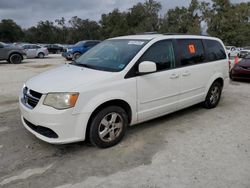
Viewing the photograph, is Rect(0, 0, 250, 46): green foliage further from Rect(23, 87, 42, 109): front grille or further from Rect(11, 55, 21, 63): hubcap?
Rect(23, 87, 42, 109): front grille

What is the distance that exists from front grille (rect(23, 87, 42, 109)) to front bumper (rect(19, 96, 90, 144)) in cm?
10

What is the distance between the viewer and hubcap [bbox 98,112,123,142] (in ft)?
12.3

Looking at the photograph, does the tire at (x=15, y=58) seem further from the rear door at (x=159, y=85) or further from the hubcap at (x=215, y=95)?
the rear door at (x=159, y=85)

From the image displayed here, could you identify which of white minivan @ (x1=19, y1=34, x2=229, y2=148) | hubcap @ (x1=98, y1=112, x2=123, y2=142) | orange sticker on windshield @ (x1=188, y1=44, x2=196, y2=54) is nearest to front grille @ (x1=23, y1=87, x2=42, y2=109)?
white minivan @ (x1=19, y1=34, x2=229, y2=148)

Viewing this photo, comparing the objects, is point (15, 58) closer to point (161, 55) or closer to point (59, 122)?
point (161, 55)

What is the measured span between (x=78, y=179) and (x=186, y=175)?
1322mm

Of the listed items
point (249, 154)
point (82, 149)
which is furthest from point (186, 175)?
point (82, 149)

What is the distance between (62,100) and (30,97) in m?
0.62

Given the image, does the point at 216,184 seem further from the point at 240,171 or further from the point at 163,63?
the point at 163,63

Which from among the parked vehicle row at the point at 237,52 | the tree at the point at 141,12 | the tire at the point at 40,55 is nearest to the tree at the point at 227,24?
the tree at the point at 141,12

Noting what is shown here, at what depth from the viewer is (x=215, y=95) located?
19.7ft

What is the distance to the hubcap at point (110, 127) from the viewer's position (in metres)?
3.76

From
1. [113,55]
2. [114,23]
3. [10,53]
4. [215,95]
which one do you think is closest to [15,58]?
[10,53]

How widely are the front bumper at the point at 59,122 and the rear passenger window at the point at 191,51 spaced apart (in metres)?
2.37
